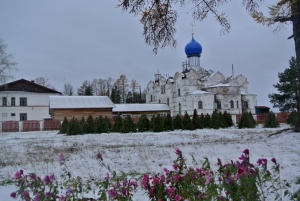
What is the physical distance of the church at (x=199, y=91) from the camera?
162 feet

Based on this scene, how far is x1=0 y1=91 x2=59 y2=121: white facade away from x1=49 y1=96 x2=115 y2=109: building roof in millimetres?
10785

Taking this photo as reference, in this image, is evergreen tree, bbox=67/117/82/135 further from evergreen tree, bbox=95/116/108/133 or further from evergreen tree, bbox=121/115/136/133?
evergreen tree, bbox=121/115/136/133

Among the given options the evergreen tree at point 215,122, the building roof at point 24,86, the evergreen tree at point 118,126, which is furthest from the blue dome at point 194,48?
the evergreen tree at point 118,126

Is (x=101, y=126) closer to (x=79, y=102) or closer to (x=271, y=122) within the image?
(x=271, y=122)

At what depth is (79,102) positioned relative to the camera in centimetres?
4088

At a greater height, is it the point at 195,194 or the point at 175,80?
the point at 175,80

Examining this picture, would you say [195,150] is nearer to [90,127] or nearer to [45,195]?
[45,195]

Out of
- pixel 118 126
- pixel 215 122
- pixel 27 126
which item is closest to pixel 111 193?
pixel 118 126

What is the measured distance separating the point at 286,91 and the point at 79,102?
28647 mm

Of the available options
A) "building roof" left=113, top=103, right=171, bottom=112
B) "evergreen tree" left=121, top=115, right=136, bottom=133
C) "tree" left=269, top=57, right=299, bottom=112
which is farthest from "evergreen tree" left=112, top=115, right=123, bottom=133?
"tree" left=269, top=57, right=299, bottom=112

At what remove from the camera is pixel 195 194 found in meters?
3.08

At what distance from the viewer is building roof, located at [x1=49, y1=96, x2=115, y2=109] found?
39.4m

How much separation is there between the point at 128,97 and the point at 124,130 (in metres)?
51.4

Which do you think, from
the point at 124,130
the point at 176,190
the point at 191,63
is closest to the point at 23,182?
the point at 176,190
